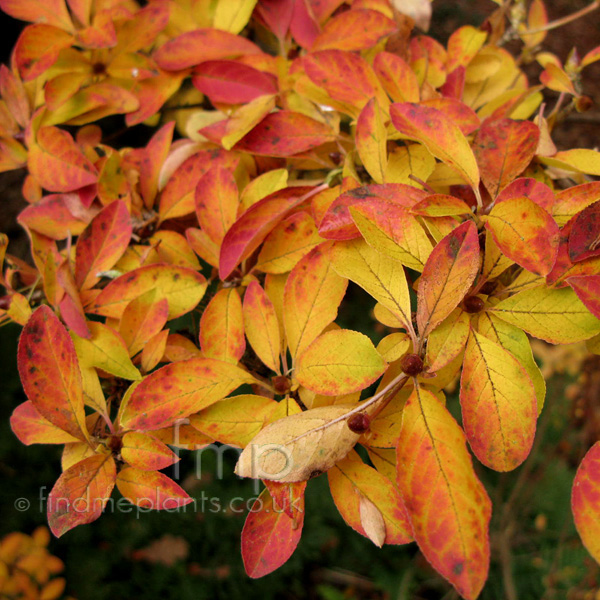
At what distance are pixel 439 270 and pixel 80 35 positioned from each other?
0.50 m

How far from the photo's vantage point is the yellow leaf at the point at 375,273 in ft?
1.36

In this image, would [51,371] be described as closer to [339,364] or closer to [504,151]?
[339,364]

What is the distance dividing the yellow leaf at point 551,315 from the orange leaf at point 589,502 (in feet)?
0.27

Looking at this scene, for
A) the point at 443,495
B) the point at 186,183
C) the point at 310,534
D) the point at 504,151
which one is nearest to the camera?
the point at 443,495

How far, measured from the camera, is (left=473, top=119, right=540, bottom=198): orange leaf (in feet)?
1.48

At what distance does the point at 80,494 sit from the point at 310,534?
1.02 metres

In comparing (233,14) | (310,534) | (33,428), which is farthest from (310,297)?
(310,534)

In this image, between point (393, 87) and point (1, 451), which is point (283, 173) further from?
point (1, 451)

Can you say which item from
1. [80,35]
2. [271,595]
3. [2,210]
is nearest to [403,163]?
[80,35]

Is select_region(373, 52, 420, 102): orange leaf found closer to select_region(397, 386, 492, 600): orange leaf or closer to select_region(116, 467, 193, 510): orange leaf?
select_region(397, 386, 492, 600): orange leaf

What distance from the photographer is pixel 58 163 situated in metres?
0.58

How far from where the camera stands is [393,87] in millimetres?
542

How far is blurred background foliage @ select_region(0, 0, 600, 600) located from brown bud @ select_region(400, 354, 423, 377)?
0.66m

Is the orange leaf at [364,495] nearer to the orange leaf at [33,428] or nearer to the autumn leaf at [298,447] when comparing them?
the autumn leaf at [298,447]
